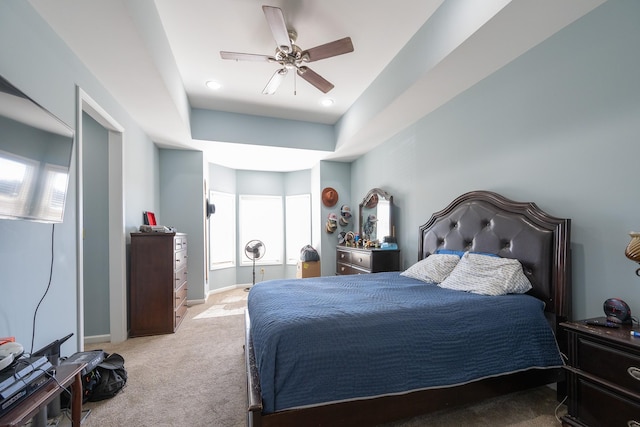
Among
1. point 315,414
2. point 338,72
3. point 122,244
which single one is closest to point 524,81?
point 338,72

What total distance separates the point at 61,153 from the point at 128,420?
1.63m

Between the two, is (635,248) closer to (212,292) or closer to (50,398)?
(50,398)

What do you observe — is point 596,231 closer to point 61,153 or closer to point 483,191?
point 483,191

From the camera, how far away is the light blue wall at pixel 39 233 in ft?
4.52

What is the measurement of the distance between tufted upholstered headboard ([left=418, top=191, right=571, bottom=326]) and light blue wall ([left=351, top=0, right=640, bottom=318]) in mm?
129

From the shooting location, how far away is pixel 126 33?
5.66ft

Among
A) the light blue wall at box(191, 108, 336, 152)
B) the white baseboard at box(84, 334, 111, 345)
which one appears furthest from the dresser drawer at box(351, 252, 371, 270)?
the white baseboard at box(84, 334, 111, 345)

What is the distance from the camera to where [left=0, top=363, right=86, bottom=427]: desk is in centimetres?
100

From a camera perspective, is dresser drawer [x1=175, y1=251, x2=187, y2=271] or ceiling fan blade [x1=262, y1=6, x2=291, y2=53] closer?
ceiling fan blade [x1=262, y1=6, x2=291, y2=53]

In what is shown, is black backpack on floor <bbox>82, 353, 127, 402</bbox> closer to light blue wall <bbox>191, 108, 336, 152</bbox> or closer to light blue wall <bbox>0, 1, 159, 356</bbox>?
light blue wall <bbox>0, 1, 159, 356</bbox>

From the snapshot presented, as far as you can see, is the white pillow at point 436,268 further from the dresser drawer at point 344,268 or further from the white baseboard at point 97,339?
the white baseboard at point 97,339

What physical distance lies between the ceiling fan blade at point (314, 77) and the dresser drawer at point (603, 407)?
108 inches

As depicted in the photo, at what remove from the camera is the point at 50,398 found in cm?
117

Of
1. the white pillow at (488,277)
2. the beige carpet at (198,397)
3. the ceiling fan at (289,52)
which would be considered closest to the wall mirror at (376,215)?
the white pillow at (488,277)
